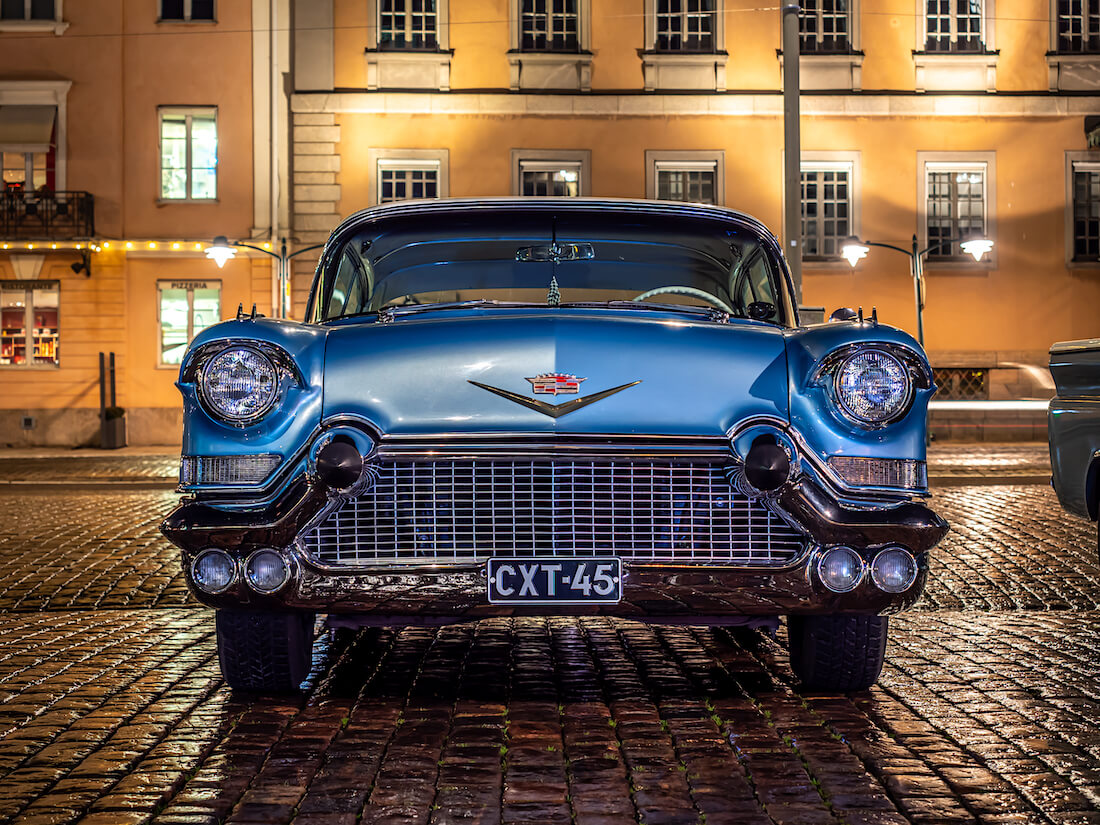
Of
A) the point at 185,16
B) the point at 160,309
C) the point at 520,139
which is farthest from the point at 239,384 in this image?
the point at 185,16

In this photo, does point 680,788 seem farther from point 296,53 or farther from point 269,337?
point 296,53

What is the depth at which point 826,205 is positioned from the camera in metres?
26.6

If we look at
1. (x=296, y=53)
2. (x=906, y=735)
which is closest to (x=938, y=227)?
(x=296, y=53)

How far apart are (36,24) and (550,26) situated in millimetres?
10212

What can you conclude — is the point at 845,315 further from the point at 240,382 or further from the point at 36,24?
the point at 36,24

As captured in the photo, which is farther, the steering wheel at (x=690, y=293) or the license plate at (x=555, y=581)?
the steering wheel at (x=690, y=293)

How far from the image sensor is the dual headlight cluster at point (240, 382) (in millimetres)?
4152

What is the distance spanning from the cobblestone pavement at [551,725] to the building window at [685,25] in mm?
21361

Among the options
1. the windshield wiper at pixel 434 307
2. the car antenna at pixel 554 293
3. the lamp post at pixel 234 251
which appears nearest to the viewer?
the windshield wiper at pixel 434 307

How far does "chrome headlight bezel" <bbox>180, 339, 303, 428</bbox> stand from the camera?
13.6 ft

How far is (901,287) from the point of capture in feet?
87.3

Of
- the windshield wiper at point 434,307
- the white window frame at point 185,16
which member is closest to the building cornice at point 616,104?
the white window frame at point 185,16

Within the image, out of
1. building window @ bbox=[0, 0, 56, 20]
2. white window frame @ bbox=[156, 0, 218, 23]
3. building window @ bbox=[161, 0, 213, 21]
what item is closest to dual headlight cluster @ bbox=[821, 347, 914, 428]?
white window frame @ bbox=[156, 0, 218, 23]

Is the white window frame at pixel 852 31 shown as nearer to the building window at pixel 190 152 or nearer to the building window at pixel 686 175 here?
the building window at pixel 686 175
